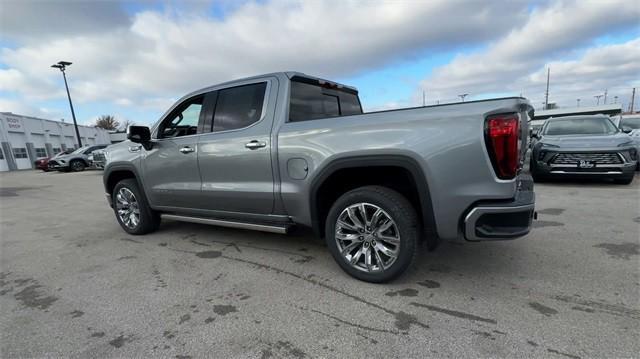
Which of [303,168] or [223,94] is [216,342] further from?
[223,94]

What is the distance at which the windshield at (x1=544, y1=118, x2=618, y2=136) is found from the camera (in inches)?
299

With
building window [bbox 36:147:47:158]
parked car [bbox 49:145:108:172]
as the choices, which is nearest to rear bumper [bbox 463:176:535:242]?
parked car [bbox 49:145:108:172]

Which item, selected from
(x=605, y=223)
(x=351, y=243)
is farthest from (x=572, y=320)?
(x=605, y=223)

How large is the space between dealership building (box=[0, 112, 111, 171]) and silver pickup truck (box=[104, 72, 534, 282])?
116 feet

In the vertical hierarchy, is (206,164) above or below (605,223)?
above

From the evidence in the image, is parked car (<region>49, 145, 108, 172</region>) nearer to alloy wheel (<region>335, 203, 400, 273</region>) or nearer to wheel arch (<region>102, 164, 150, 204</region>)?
wheel arch (<region>102, 164, 150, 204</region>)

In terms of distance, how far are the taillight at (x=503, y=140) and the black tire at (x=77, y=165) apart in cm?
2485

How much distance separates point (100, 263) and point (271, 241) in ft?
6.26

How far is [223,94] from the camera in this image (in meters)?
3.79

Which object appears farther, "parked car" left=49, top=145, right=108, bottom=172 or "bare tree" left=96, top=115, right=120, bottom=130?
"bare tree" left=96, top=115, right=120, bottom=130

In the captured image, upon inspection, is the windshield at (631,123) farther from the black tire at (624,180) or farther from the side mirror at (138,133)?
the side mirror at (138,133)

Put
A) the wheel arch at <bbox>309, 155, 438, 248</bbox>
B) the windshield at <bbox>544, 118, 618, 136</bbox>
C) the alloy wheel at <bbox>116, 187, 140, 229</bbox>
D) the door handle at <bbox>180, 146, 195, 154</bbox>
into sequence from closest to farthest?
the wheel arch at <bbox>309, 155, 438, 248</bbox>
the door handle at <bbox>180, 146, 195, 154</bbox>
the alloy wheel at <bbox>116, 187, 140, 229</bbox>
the windshield at <bbox>544, 118, 618, 136</bbox>

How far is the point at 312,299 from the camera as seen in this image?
2.68 m

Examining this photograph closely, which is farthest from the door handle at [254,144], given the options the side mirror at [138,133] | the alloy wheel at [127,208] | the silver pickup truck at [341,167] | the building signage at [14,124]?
the building signage at [14,124]
